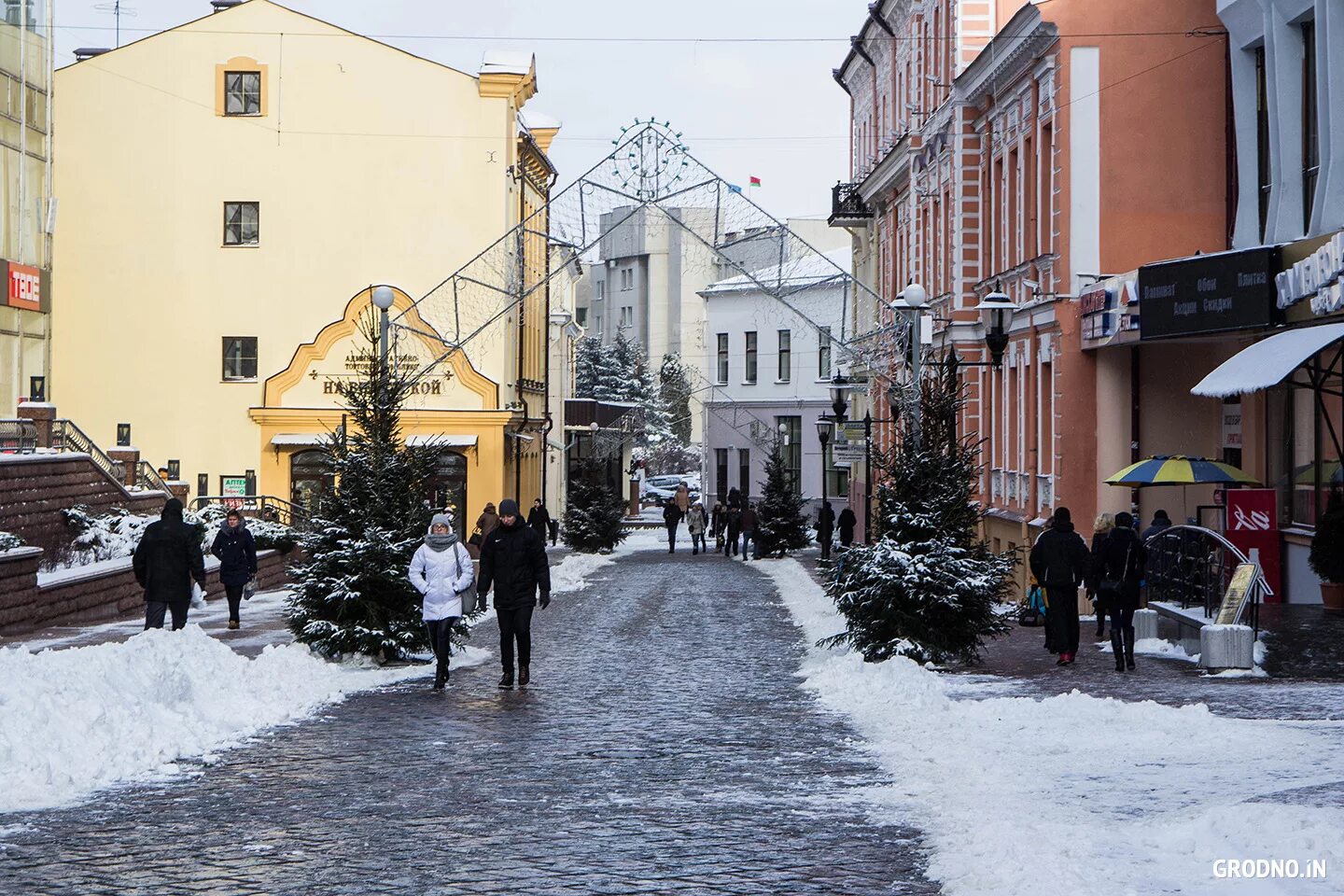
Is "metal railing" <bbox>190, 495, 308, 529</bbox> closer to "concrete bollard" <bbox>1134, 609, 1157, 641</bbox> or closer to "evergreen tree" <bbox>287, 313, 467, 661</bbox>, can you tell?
"evergreen tree" <bbox>287, 313, 467, 661</bbox>

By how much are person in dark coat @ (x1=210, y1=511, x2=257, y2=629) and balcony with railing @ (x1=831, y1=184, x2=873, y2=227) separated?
2935 cm

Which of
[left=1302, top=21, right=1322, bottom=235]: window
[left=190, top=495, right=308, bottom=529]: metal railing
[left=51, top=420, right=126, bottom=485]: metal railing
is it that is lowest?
[left=190, top=495, right=308, bottom=529]: metal railing

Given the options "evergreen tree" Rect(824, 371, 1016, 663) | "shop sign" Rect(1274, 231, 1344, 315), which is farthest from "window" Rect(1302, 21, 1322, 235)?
"evergreen tree" Rect(824, 371, 1016, 663)

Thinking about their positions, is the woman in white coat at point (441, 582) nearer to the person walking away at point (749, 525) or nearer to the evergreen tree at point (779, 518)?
the person walking away at point (749, 525)

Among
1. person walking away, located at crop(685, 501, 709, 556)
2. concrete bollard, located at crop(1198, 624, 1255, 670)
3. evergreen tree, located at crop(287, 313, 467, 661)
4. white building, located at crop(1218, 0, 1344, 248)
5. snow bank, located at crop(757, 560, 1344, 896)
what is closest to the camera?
snow bank, located at crop(757, 560, 1344, 896)

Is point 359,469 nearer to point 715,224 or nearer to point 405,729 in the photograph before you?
point 405,729

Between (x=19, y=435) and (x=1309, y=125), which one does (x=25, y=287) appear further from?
(x=1309, y=125)

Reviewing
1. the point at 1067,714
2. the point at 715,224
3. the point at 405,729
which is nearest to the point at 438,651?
the point at 405,729

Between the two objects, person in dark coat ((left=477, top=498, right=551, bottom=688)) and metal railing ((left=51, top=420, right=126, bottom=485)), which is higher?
metal railing ((left=51, top=420, right=126, bottom=485))

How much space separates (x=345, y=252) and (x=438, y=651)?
3382cm

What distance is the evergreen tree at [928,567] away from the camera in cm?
1781

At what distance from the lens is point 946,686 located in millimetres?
16078

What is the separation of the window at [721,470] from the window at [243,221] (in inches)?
1306

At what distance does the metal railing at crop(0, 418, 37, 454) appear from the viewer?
94.9 feet
